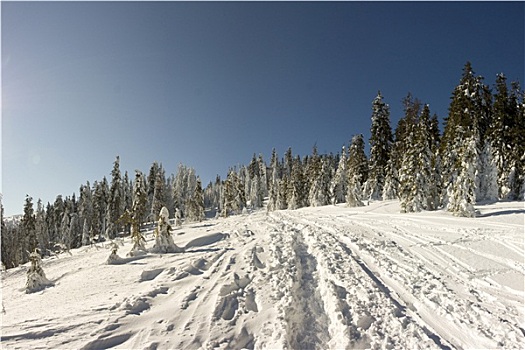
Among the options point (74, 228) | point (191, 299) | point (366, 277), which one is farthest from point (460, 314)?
point (74, 228)

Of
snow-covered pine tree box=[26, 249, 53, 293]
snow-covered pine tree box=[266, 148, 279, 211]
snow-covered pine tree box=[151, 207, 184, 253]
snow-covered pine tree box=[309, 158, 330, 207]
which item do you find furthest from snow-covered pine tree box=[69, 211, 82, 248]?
snow-covered pine tree box=[151, 207, 184, 253]

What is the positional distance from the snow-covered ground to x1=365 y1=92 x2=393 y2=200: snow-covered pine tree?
24553mm

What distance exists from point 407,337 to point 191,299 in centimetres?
486

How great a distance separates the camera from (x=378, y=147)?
121ft

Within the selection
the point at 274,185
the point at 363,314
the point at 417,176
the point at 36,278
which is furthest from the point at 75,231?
the point at 363,314

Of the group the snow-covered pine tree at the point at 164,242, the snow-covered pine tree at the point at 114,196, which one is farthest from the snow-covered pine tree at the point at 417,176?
the snow-covered pine tree at the point at 114,196

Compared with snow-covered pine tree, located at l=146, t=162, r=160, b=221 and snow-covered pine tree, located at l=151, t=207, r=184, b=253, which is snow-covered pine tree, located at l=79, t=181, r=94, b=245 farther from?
snow-covered pine tree, located at l=151, t=207, r=184, b=253

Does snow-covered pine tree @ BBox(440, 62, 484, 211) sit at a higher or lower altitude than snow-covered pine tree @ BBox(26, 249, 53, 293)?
higher

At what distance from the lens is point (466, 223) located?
47.8 feet

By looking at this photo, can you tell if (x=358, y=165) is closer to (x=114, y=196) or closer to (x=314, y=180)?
(x=314, y=180)

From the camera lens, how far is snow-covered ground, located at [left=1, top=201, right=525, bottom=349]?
16.4 ft

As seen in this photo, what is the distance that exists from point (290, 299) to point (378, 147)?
115 feet

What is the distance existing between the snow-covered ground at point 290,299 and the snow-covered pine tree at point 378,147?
24.6 meters

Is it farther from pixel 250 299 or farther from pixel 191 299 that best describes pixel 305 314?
pixel 191 299
